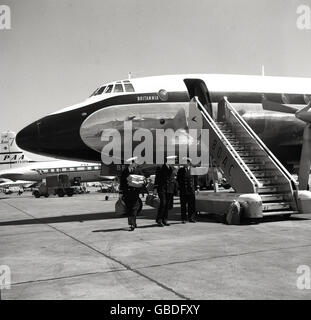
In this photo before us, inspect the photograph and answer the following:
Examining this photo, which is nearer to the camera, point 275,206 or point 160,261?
point 160,261

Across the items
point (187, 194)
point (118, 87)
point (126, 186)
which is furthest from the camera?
point (118, 87)

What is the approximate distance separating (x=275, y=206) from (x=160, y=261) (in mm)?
5875

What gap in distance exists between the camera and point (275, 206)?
11.5m

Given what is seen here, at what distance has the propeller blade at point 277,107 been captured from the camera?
13.7m

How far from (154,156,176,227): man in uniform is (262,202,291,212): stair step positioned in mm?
2685

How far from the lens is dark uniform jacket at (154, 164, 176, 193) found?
37.5ft

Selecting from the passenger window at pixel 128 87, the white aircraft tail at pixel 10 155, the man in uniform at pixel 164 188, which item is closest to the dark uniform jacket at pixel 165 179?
the man in uniform at pixel 164 188

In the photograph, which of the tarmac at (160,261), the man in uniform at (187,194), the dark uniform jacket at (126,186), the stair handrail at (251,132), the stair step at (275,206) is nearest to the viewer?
the tarmac at (160,261)

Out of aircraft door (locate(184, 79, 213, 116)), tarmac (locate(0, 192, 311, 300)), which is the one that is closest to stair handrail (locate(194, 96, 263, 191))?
aircraft door (locate(184, 79, 213, 116))

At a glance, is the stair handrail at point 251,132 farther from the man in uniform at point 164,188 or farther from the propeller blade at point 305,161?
the man in uniform at point 164,188

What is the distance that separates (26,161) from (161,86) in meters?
49.1

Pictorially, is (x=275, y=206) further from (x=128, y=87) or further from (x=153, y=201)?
(x=128, y=87)

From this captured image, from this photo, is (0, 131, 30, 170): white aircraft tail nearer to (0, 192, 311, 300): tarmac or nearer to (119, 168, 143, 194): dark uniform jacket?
(0, 192, 311, 300): tarmac

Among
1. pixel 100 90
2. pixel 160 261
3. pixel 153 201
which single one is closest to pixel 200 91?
pixel 100 90
